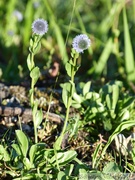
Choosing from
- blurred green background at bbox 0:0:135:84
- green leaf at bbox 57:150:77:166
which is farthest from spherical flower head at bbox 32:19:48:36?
blurred green background at bbox 0:0:135:84

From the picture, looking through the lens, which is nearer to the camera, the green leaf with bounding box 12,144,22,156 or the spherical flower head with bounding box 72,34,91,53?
the spherical flower head with bounding box 72,34,91,53

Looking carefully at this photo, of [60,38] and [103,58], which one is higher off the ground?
[60,38]

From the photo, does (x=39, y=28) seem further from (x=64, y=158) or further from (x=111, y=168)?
(x=111, y=168)

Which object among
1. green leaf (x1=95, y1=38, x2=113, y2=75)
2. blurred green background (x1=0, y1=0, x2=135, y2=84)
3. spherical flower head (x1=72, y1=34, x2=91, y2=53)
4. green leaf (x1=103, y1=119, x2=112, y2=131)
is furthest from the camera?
blurred green background (x1=0, y1=0, x2=135, y2=84)

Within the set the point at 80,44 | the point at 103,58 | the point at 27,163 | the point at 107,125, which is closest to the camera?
the point at 80,44

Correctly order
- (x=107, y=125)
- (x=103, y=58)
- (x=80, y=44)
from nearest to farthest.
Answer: (x=80, y=44)
(x=107, y=125)
(x=103, y=58)

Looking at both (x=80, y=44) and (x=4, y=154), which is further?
(x=4, y=154)

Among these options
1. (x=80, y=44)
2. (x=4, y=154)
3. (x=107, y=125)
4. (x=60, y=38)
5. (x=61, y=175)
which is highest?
(x=60, y=38)

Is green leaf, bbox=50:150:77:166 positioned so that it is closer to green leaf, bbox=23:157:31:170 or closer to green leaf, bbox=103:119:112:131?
green leaf, bbox=23:157:31:170

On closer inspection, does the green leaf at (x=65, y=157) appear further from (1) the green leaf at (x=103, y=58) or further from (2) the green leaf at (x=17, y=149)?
(1) the green leaf at (x=103, y=58)

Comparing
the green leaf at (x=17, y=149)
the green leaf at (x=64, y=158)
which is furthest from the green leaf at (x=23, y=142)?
the green leaf at (x=64, y=158)

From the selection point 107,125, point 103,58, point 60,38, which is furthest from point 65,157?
point 60,38
